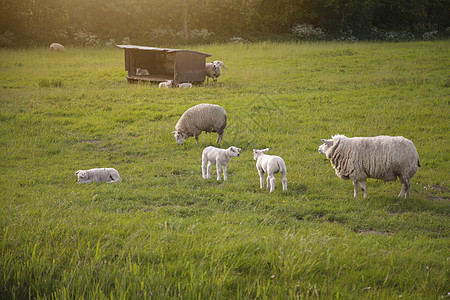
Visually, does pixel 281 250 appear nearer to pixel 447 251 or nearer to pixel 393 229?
pixel 447 251

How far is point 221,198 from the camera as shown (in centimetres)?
799

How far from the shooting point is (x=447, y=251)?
18.6 feet

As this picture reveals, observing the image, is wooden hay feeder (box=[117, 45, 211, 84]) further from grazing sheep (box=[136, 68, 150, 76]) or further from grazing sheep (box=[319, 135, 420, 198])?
grazing sheep (box=[319, 135, 420, 198])

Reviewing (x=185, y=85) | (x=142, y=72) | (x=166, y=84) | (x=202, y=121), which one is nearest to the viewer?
(x=202, y=121)

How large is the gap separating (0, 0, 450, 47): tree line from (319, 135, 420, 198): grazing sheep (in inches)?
1417

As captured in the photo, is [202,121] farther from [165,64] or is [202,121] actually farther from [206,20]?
[206,20]

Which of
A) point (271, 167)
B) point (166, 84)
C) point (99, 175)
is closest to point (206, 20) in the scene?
point (166, 84)

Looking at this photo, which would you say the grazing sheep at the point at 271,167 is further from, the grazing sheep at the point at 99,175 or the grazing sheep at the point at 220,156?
the grazing sheep at the point at 99,175

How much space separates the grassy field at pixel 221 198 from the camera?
4.02 m

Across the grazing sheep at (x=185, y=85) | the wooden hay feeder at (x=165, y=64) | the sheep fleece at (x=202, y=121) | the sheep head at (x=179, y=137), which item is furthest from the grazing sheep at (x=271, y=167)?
the wooden hay feeder at (x=165, y=64)

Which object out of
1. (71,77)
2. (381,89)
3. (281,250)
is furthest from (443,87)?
(71,77)

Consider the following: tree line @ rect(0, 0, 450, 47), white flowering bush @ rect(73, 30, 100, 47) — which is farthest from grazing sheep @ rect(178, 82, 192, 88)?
white flowering bush @ rect(73, 30, 100, 47)

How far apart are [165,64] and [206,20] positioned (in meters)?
26.4

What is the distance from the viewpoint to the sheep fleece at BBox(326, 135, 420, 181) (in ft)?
26.5
